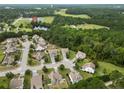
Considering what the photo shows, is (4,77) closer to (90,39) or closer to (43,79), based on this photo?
(43,79)

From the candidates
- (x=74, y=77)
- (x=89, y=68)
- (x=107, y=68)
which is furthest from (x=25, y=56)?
(x=107, y=68)

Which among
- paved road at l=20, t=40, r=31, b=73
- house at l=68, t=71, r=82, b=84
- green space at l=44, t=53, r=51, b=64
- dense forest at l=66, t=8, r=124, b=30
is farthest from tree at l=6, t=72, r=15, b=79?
dense forest at l=66, t=8, r=124, b=30

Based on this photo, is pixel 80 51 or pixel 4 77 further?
pixel 80 51

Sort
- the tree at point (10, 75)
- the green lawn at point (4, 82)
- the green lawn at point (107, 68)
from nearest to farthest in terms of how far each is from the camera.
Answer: the green lawn at point (4, 82), the tree at point (10, 75), the green lawn at point (107, 68)

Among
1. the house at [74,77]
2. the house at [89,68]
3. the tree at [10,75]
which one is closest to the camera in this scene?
the house at [74,77]

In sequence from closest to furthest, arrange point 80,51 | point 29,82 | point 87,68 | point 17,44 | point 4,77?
point 29,82 < point 4,77 < point 87,68 < point 80,51 < point 17,44

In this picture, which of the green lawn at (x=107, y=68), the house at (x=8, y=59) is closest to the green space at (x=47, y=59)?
the house at (x=8, y=59)

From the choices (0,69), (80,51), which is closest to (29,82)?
(0,69)

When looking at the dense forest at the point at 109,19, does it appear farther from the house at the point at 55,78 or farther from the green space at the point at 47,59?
the house at the point at 55,78

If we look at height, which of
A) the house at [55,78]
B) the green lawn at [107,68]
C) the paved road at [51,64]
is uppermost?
the house at [55,78]

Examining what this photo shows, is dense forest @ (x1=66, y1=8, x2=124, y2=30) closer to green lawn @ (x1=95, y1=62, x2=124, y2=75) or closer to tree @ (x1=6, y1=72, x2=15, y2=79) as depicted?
green lawn @ (x1=95, y1=62, x2=124, y2=75)

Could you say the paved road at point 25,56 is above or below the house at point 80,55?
below
